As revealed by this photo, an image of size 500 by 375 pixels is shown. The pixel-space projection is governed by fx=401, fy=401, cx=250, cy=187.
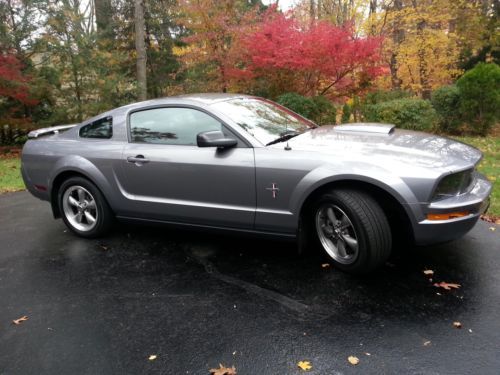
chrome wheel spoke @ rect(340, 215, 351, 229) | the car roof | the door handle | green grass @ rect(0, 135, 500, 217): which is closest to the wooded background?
green grass @ rect(0, 135, 500, 217)

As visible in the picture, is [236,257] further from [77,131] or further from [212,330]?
[77,131]

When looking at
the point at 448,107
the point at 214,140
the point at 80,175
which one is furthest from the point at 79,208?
the point at 448,107

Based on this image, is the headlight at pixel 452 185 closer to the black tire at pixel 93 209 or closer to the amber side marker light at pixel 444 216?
the amber side marker light at pixel 444 216

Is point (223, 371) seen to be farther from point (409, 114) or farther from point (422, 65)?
point (422, 65)

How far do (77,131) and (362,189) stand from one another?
3098mm

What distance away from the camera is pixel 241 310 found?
2.83m

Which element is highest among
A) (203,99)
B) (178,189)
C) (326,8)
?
(326,8)

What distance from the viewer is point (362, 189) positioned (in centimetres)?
309

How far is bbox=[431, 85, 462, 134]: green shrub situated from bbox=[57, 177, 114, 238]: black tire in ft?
31.1

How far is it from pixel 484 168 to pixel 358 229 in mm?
4694

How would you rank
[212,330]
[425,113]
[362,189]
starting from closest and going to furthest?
[212,330], [362,189], [425,113]

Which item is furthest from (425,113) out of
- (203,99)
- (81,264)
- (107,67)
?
(107,67)

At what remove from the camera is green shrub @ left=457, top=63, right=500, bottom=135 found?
395 inches

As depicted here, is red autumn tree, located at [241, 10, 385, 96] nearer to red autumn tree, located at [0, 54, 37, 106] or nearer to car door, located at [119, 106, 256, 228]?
car door, located at [119, 106, 256, 228]
